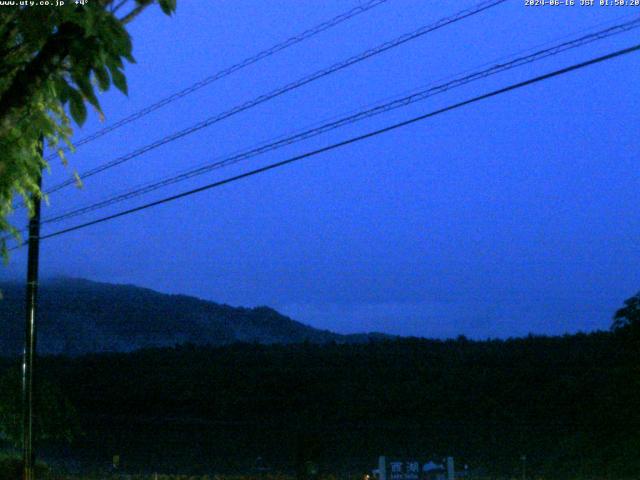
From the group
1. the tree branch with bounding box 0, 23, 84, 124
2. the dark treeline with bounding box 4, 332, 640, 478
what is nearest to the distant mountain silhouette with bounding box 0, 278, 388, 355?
the dark treeline with bounding box 4, 332, 640, 478

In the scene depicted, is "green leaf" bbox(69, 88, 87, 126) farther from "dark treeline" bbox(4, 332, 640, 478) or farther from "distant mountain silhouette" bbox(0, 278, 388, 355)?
"distant mountain silhouette" bbox(0, 278, 388, 355)

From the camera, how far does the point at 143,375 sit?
49.9 metres

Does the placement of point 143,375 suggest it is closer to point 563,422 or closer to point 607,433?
point 563,422

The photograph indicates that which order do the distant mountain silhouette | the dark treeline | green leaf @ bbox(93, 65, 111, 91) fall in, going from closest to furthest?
green leaf @ bbox(93, 65, 111, 91), the dark treeline, the distant mountain silhouette

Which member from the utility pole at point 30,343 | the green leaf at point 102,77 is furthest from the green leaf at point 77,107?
the utility pole at point 30,343

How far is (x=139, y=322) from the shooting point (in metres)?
78.9

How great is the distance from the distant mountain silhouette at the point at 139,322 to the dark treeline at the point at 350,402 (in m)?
16.3

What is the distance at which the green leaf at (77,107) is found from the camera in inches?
191

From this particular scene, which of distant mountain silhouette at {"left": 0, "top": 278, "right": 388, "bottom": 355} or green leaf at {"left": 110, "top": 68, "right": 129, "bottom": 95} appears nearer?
green leaf at {"left": 110, "top": 68, "right": 129, "bottom": 95}

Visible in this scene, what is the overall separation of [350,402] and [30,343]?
28.6m

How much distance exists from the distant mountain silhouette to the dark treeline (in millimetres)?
16318

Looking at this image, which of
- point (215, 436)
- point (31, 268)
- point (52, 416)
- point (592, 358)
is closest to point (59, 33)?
point (31, 268)

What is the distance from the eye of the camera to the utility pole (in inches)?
675

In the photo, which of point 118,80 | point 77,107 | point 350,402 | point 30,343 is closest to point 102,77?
point 118,80
